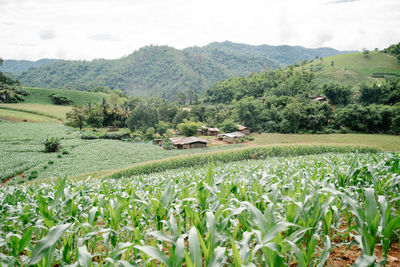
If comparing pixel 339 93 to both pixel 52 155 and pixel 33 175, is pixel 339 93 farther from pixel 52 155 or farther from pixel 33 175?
pixel 33 175

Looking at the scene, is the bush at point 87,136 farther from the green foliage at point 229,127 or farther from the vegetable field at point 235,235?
the vegetable field at point 235,235

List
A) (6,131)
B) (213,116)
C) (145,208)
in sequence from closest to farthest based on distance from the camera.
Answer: (145,208) < (6,131) < (213,116)

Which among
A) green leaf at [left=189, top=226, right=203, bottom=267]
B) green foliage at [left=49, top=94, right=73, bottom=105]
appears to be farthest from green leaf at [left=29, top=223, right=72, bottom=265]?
green foliage at [left=49, top=94, right=73, bottom=105]

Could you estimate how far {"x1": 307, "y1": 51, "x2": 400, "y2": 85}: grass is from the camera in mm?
78688

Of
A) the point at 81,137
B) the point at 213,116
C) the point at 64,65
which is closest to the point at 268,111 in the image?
the point at 213,116

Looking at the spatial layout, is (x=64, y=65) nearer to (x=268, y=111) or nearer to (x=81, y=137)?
(x=81, y=137)

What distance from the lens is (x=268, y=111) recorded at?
186 ft

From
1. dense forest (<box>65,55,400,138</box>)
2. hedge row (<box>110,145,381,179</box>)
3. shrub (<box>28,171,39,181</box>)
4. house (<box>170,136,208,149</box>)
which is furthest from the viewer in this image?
dense forest (<box>65,55,400,138</box>)

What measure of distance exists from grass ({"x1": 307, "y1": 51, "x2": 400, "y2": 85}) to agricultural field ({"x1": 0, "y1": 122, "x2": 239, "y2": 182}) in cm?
7513

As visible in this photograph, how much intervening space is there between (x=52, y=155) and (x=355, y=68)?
105 m

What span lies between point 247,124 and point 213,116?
14.5 metres

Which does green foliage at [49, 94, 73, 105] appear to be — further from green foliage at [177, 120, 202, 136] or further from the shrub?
the shrub

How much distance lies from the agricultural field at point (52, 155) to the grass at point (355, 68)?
75125 millimetres

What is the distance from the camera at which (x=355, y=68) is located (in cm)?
8612
